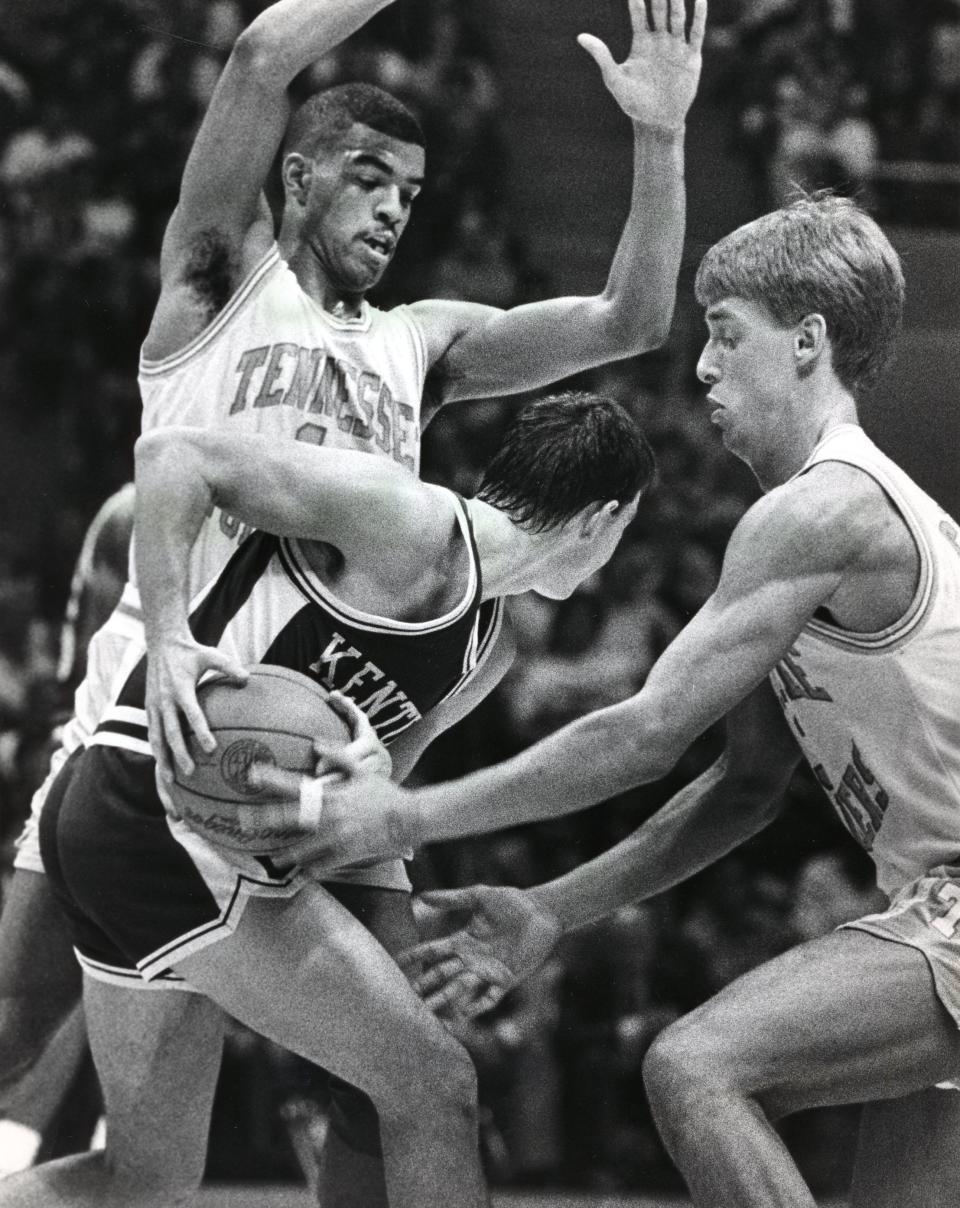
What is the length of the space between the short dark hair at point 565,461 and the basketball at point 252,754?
22.7 inches

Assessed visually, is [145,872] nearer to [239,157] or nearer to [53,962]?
[53,962]

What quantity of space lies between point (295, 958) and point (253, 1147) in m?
0.67

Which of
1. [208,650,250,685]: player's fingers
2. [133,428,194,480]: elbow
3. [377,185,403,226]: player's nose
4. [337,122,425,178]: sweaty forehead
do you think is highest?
[337,122,425,178]: sweaty forehead

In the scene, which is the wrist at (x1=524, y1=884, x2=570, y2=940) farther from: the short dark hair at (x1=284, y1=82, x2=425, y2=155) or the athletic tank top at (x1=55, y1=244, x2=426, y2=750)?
the short dark hair at (x1=284, y1=82, x2=425, y2=155)

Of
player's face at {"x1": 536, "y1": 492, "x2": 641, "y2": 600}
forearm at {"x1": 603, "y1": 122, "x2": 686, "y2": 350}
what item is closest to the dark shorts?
player's face at {"x1": 536, "y1": 492, "x2": 641, "y2": 600}

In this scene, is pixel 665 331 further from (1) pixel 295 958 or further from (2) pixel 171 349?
(1) pixel 295 958

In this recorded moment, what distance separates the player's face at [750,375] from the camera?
2.78 meters

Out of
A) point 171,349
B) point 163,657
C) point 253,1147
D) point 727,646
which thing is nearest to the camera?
point 727,646

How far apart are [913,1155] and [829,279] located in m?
1.50

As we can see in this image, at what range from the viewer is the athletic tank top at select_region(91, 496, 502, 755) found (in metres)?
2.73

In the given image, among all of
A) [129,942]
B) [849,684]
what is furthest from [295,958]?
[849,684]

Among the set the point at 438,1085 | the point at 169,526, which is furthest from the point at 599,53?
the point at 438,1085

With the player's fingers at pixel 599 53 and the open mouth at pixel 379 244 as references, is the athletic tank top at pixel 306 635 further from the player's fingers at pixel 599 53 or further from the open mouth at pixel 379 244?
the player's fingers at pixel 599 53

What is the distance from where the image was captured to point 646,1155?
10.4 feet
